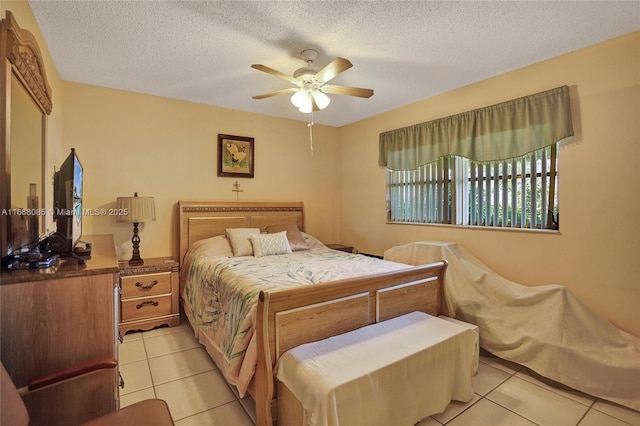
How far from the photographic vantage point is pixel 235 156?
13.4 ft

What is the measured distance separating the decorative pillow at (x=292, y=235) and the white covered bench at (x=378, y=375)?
192 cm

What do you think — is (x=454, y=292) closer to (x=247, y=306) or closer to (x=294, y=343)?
(x=294, y=343)

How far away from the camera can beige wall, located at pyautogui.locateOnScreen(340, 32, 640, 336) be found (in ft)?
7.42

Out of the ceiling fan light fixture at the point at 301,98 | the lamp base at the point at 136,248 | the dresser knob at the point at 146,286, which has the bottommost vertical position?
the dresser knob at the point at 146,286

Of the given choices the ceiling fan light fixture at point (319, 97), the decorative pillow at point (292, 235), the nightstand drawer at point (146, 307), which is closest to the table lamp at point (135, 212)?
the nightstand drawer at point (146, 307)

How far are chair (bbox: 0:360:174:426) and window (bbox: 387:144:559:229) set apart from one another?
3144mm

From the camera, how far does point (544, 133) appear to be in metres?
2.65

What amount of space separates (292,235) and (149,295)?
1728 millimetres

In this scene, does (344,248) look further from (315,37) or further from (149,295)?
(315,37)

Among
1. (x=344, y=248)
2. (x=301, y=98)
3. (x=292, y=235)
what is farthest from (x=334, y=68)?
(x=344, y=248)

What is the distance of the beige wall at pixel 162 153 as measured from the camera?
3270mm

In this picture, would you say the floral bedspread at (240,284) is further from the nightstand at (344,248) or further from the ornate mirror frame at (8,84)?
the ornate mirror frame at (8,84)

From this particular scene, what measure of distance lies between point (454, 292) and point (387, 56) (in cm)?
225

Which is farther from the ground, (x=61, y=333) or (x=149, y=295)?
(x=61, y=333)
